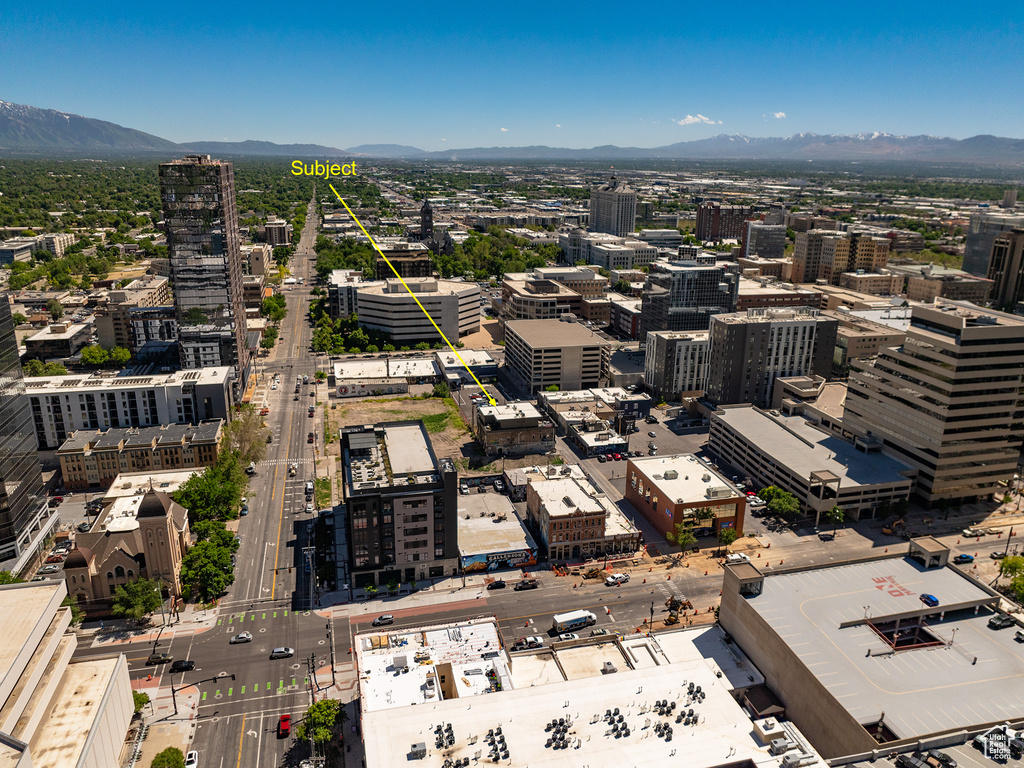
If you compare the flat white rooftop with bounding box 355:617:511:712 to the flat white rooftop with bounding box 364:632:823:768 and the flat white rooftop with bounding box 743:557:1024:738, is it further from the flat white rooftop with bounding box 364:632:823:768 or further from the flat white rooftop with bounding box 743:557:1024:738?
the flat white rooftop with bounding box 743:557:1024:738

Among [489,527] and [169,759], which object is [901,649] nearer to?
[489,527]

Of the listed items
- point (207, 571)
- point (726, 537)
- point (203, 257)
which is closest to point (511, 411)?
point (726, 537)

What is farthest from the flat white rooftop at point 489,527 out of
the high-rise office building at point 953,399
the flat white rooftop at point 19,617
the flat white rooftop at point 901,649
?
the high-rise office building at point 953,399

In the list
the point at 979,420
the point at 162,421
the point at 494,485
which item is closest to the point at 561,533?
the point at 494,485

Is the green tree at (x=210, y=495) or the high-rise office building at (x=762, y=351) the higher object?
the high-rise office building at (x=762, y=351)

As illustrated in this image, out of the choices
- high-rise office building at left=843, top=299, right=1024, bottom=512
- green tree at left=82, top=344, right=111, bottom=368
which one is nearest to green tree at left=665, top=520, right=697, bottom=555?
high-rise office building at left=843, top=299, right=1024, bottom=512

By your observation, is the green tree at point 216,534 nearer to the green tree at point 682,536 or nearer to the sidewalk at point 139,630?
the sidewalk at point 139,630
